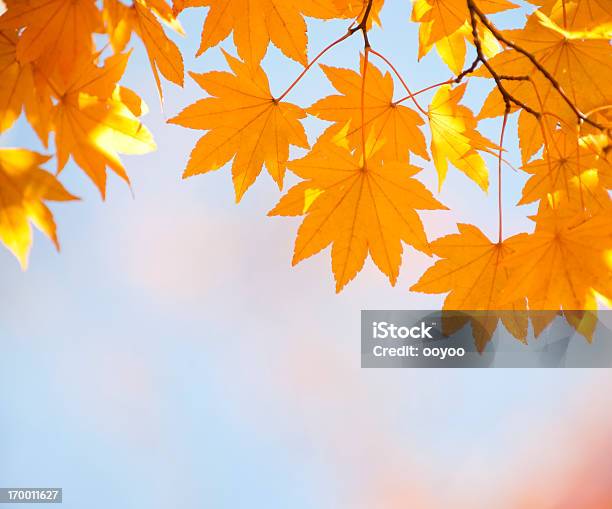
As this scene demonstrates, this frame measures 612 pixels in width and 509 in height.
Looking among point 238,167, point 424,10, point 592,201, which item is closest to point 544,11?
point 424,10

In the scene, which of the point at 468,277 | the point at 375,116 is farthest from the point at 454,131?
the point at 468,277

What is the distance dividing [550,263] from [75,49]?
679 millimetres

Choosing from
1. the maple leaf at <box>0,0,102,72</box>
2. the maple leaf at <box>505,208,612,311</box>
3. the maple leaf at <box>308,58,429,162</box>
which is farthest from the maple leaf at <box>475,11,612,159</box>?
the maple leaf at <box>0,0,102,72</box>

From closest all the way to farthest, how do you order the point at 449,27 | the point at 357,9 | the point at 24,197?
1. the point at 24,197
2. the point at 449,27
3. the point at 357,9

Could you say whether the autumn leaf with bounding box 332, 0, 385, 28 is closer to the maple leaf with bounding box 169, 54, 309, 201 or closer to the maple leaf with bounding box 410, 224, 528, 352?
the maple leaf with bounding box 169, 54, 309, 201

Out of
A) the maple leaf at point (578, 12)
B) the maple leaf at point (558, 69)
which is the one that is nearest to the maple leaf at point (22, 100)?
the maple leaf at point (558, 69)

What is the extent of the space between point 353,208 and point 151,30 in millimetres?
396

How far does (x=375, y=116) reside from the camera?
3.30 ft

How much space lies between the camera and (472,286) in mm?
930

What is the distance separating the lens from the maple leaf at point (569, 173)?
37.2 inches

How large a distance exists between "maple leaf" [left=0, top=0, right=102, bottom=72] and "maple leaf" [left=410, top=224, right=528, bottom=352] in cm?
58

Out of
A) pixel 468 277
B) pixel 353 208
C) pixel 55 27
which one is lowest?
pixel 468 277

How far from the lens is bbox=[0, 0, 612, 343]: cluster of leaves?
28.5 inches

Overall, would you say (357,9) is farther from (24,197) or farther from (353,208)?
(24,197)
